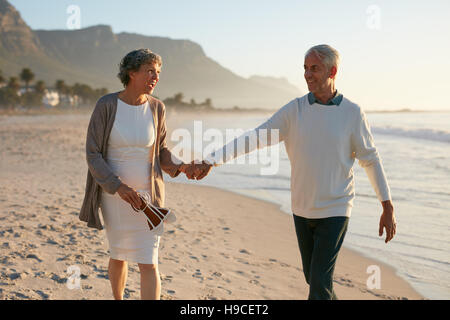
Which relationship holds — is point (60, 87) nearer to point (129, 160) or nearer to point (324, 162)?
point (129, 160)

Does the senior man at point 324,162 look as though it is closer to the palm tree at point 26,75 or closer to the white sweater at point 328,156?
the white sweater at point 328,156

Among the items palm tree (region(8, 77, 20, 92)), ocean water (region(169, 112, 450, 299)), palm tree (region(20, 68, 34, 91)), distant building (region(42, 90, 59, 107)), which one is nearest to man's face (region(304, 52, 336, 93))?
ocean water (region(169, 112, 450, 299))

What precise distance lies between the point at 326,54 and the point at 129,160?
1573 millimetres

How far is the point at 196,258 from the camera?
531 centimetres

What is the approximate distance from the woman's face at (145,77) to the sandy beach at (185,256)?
197 cm

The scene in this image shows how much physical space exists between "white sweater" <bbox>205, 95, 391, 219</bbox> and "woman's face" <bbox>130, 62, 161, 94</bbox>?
3.47 ft

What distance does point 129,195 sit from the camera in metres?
3.03

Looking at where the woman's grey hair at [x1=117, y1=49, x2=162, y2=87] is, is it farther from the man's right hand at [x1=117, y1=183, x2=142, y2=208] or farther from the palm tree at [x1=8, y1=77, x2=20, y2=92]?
the palm tree at [x1=8, y1=77, x2=20, y2=92]

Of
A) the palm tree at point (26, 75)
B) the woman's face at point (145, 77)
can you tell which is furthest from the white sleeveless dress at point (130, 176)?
the palm tree at point (26, 75)

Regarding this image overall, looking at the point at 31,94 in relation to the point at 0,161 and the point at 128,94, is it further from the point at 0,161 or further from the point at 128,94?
the point at 128,94

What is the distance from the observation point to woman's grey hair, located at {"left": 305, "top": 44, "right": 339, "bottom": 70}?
9.39 feet

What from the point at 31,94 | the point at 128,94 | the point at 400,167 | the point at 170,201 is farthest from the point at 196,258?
the point at 31,94

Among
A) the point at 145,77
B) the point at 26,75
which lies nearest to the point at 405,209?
the point at 145,77

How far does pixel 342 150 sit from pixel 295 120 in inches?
14.6
